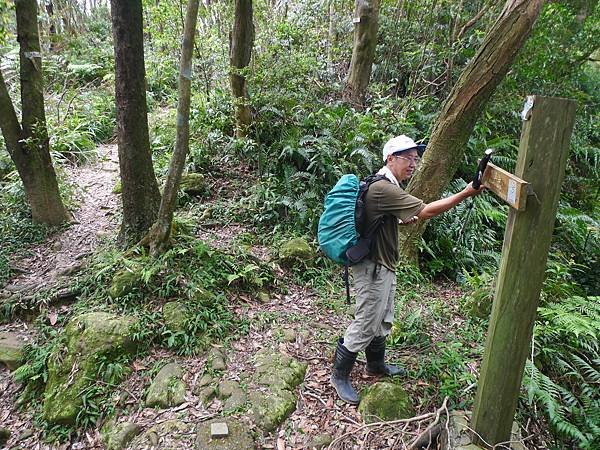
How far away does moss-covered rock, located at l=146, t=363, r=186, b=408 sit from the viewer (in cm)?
391

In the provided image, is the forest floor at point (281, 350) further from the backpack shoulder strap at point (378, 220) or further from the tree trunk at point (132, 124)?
the backpack shoulder strap at point (378, 220)

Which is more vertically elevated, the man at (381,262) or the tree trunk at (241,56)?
the tree trunk at (241,56)

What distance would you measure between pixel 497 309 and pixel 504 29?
4176 mm

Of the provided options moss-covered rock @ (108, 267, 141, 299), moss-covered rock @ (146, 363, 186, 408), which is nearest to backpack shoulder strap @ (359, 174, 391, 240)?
moss-covered rock @ (146, 363, 186, 408)

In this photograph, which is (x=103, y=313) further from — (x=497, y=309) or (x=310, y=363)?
(x=497, y=309)

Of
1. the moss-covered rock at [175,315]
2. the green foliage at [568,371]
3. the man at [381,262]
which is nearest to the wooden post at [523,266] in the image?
the man at [381,262]

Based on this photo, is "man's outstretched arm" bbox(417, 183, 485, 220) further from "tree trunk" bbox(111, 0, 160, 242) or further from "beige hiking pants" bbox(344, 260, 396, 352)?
"tree trunk" bbox(111, 0, 160, 242)

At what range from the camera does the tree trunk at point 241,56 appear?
779 centimetres

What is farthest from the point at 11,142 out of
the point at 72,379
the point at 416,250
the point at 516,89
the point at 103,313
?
the point at 516,89

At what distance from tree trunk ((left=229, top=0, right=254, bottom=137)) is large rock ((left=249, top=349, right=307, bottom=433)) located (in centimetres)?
503

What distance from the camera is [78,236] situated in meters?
6.97

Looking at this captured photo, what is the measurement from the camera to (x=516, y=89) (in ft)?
29.7

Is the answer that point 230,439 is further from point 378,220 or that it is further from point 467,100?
point 467,100

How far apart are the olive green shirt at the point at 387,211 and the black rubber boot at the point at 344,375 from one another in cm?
92
